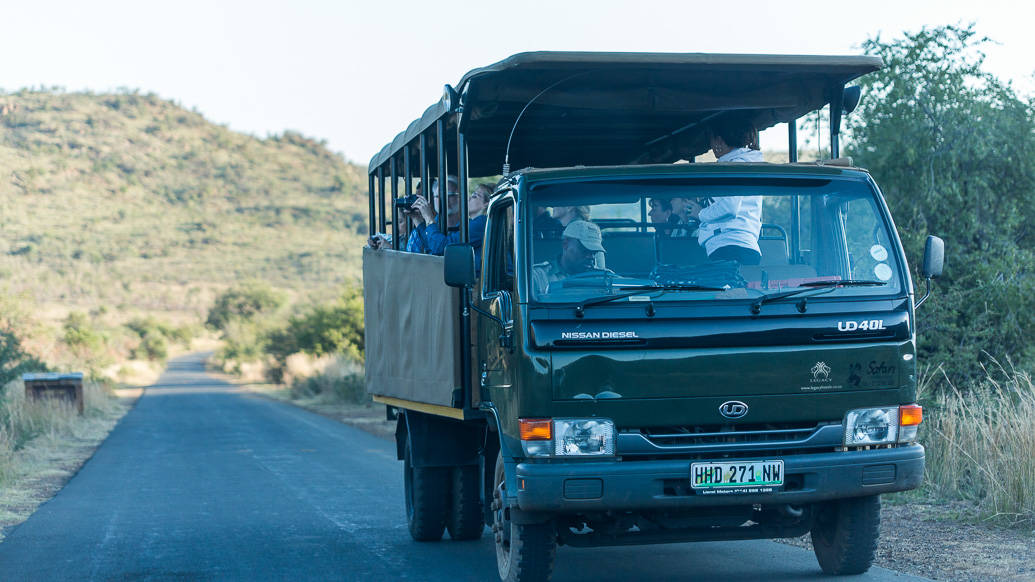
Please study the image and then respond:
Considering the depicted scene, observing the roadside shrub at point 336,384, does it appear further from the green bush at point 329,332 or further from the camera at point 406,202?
the camera at point 406,202

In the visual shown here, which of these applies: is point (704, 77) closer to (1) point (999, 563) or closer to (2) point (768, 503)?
Result: (2) point (768, 503)

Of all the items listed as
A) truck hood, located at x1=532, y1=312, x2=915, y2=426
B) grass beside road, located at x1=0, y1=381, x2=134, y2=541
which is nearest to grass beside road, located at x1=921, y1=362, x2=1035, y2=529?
truck hood, located at x1=532, y1=312, x2=915, y2=426

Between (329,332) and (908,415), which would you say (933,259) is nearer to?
(908,415)

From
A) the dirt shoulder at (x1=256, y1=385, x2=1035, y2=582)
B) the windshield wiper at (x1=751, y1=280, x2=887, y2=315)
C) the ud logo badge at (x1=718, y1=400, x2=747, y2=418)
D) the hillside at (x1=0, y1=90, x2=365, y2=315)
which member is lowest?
the dirt shoulder at (x1=256, y1=385, x2=1035, y2=582)

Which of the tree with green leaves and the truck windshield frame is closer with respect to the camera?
the truck windshield frame

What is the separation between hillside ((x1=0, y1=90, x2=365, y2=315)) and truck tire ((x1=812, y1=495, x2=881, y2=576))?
291 ft

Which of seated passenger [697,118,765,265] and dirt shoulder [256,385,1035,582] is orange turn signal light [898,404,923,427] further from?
dirt shoulder [256,385,1035,582]

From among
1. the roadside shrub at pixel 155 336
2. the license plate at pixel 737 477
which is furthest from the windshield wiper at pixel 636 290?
the roadside shrub at pixel 155 336

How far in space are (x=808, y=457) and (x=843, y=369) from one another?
49 centimetres

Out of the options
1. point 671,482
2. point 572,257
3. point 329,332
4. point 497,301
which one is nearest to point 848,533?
point 671,482

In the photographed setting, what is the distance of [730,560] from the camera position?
8320 millimetres

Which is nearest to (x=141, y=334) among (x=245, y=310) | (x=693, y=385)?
(x=245, y=310)

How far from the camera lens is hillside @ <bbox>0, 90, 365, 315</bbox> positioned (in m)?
106

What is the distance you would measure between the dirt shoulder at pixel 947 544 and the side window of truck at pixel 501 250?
310cm
